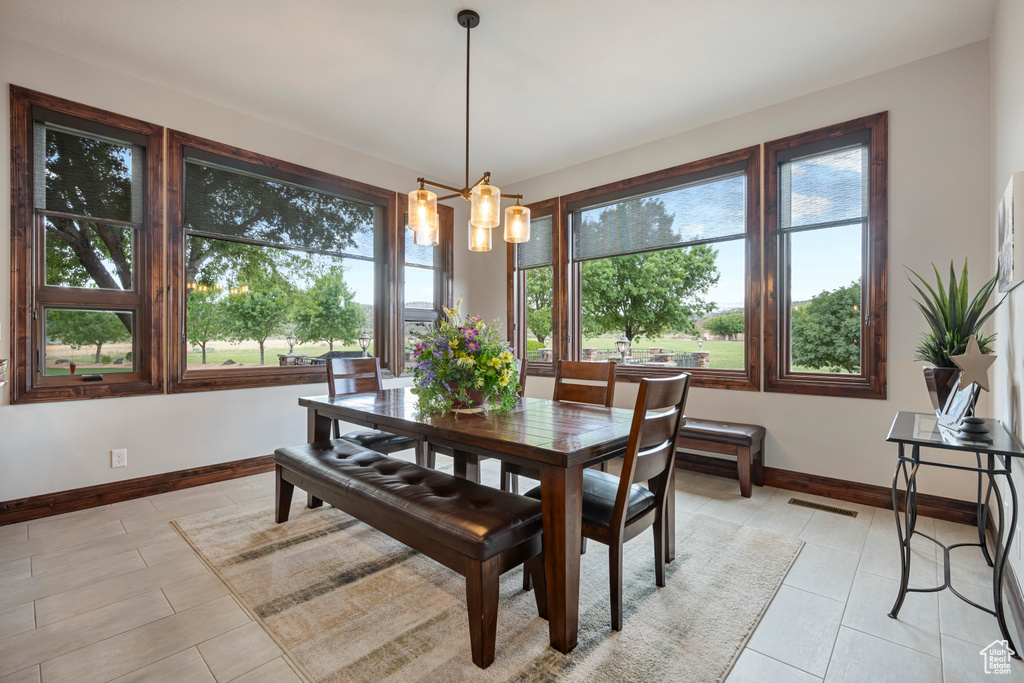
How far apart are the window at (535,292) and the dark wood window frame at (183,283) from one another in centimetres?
129

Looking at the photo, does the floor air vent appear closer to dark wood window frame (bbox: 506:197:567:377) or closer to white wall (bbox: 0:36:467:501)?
dark wood window frame (bbox: 506:197:567:377)

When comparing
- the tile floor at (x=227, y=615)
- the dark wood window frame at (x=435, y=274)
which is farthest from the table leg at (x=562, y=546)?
the dark wood window frame at (x=435, y=274)

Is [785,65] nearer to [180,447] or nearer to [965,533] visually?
[965,533]

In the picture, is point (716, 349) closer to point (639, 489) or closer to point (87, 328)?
point (639, 489)

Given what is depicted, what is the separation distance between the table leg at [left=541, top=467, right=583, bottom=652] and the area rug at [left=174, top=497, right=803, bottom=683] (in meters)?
0.09

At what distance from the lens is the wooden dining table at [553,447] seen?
5.14 feet

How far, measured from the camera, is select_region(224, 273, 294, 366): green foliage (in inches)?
148

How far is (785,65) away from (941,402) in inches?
89.0

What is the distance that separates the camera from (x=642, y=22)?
2.57 metres

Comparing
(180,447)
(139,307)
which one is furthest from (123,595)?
(139,307)

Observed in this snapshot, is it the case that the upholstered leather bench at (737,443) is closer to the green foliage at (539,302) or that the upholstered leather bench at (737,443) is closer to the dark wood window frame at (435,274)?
the green foliage at (539,302)

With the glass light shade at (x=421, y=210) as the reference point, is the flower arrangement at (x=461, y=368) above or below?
below

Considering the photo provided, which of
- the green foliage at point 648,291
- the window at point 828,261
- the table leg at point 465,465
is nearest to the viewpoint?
the table leg at point 465,465

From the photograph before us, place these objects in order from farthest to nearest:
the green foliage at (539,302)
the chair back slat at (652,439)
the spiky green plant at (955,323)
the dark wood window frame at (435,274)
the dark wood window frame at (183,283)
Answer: the green foliage at (539,302), the dark wood window frame at (435,274), the dark wood window frame at (183,283), the spiky green plant at (955,323), the chair back slat at (652,439)
